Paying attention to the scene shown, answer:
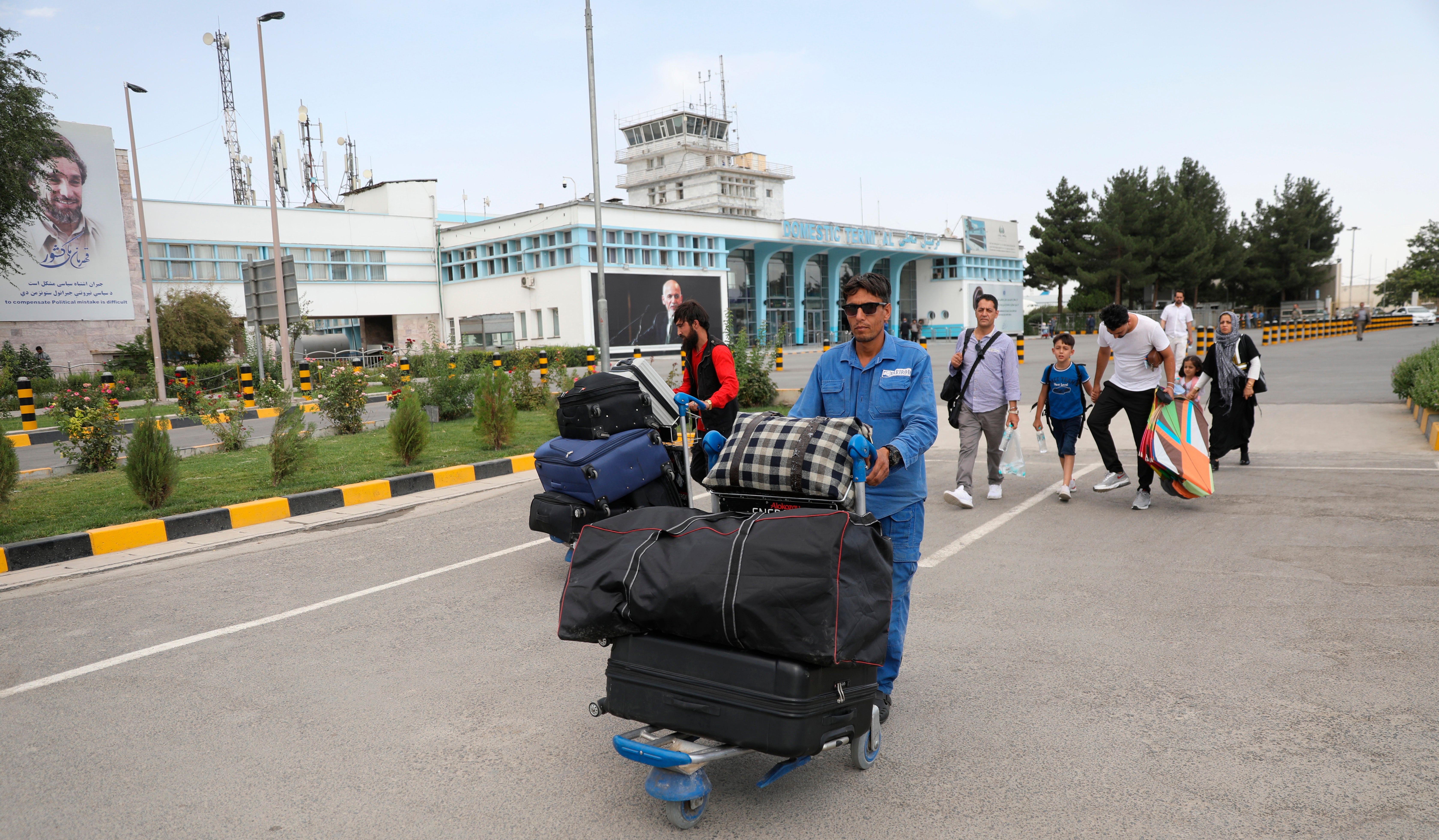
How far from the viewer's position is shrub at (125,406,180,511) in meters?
8.30

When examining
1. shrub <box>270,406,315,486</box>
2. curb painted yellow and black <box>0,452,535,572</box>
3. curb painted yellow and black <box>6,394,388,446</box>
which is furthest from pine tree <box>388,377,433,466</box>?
curb painted yellow and black <box>6,394,388,446</box>

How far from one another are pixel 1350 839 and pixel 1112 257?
6550 cm

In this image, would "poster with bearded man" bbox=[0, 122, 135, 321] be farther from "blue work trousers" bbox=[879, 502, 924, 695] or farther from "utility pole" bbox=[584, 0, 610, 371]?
"blue work trousers" bbox=[879, 502, 924, 695]

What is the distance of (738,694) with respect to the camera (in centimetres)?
272

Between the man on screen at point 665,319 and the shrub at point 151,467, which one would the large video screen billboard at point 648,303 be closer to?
the man on screen at point 665,319

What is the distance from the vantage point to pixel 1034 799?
117 inches

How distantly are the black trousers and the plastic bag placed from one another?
699 millimetres

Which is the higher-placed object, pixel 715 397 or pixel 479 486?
pixel 715 397

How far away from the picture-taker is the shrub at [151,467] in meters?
8.30

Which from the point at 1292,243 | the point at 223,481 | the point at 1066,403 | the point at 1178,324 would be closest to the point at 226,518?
the point at 223,481

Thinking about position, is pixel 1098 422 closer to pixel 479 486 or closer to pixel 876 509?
pixel 876 509

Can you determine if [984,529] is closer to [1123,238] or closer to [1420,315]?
Answer: [1123,238]

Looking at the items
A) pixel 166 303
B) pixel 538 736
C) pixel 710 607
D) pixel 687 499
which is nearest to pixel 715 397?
pixel 687 499

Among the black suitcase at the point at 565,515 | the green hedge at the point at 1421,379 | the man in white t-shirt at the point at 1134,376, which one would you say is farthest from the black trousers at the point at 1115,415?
the green hedge at the point at 1421,379
